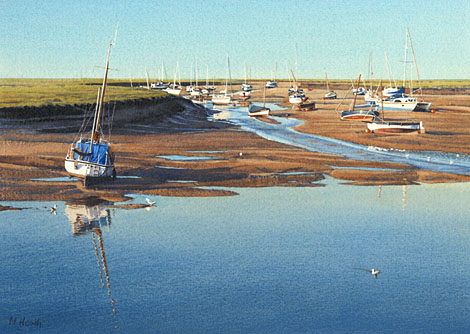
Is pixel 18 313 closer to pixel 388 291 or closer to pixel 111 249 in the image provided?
pixel 111 249

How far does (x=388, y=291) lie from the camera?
17.9 meters

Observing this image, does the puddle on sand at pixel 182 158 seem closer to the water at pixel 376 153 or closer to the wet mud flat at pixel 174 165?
the wet mud flat at pixel 174 165

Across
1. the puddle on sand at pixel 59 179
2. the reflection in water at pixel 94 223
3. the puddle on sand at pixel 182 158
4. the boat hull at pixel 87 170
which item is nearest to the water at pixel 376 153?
the puddle on sand at pixel 182 158

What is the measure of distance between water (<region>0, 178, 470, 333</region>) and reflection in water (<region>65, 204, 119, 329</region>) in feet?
0.28

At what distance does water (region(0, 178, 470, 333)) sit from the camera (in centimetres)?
1586

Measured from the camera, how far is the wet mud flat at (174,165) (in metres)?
33.0

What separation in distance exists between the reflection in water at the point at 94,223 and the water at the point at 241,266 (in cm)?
9

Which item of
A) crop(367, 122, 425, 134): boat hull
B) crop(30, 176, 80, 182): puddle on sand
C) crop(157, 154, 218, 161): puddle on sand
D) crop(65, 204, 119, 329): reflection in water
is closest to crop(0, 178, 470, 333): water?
crop(65, 204, 119, 329): reflection in water

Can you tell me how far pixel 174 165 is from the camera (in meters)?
41.3

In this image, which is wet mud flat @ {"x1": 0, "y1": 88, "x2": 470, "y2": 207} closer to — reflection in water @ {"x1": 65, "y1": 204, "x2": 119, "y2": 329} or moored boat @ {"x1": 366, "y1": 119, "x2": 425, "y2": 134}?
reflection in water @ {"x1": 65, "y1": 204, "x2": 119, "y2": 329}

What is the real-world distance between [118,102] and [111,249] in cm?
6182

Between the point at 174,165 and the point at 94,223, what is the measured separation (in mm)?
16080

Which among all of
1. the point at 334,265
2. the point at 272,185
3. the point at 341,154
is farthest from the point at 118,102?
the point at 334,265

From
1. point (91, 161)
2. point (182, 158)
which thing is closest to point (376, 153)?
point (182, 158)
